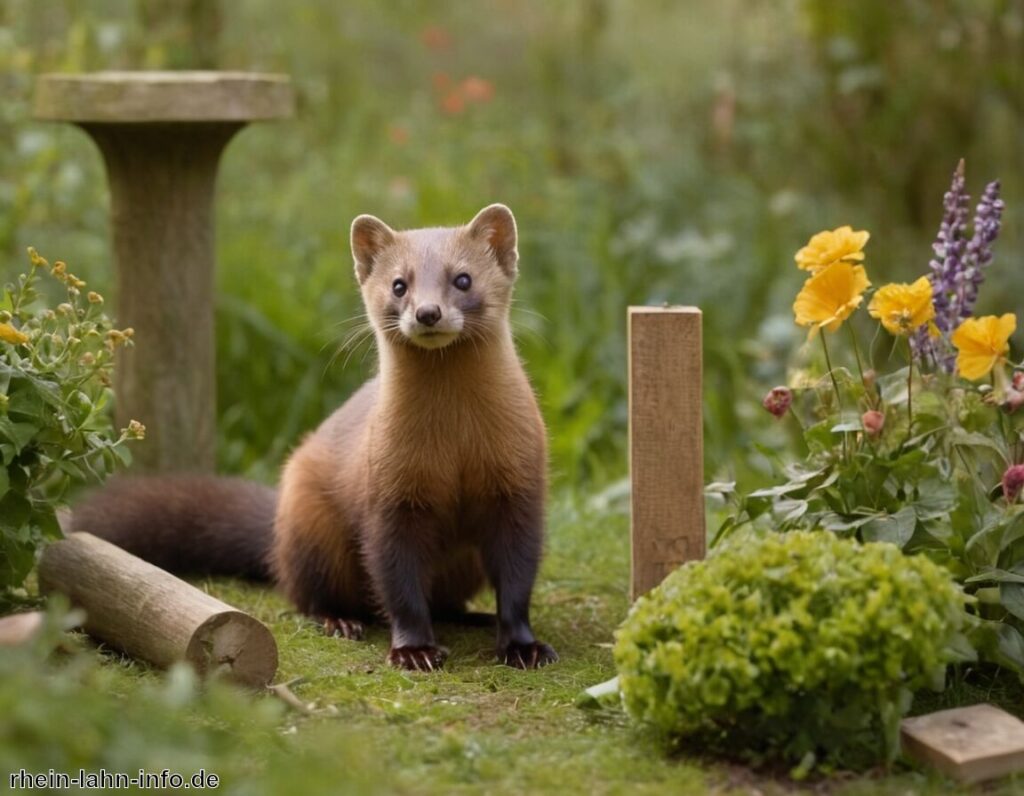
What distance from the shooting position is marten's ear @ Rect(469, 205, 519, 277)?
458 centimetres

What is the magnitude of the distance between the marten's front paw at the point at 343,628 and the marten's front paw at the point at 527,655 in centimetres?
56

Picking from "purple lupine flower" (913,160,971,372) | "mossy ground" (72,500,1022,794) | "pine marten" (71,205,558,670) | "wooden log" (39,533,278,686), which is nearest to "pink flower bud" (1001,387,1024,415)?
"purple lupine flower" (913,160,971,372)

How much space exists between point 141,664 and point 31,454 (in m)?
0.66

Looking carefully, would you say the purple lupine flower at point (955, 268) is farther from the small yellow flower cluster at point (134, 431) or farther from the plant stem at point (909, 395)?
the small yellow flower cluster at point (134, 431)

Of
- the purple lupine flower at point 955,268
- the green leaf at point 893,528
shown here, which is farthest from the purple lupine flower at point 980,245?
the green leaf at point 893,528

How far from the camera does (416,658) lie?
4395 millimetres

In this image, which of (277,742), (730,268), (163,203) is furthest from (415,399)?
(730,268)

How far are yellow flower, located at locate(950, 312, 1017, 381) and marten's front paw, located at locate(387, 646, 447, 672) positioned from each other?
1711mm

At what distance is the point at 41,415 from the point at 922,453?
2.36 metres

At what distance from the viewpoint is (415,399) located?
4465mm

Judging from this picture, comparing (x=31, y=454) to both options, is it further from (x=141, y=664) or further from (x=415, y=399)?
(x=415, y=399)

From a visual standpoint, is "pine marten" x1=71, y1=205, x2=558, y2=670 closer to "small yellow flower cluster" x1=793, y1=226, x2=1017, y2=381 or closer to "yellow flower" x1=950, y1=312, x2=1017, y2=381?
"small yellow flower cluster" x1=793, y1=226, x2=1017, y2=381

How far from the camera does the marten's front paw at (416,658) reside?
4.36 metres

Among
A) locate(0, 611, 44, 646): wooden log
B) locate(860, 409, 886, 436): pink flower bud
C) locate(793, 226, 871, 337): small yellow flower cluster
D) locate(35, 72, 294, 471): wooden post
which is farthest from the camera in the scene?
locate(35, 72, 294, 471): wooden post
